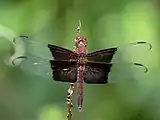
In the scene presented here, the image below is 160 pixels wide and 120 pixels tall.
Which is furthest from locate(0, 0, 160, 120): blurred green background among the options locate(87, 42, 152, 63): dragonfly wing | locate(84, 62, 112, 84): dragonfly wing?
locate(84, 62, 112, 84): dragonfly wing

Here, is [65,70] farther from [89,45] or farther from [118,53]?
[89,45]

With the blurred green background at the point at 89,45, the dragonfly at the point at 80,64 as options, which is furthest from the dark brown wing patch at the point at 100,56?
the blurred green background at the point at 89,45

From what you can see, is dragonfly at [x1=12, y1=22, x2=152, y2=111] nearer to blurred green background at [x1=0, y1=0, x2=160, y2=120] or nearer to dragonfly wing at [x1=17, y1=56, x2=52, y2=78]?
dragonfly wing at [x1=17, y1=56, x2=52, y2=78]

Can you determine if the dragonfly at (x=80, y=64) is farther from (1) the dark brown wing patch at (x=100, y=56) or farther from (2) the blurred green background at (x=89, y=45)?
(2) the blurred green background at (x=89, y=45)

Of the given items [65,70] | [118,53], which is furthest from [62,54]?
[118,53]

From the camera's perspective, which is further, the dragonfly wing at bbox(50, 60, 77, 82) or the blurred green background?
the blurred green background

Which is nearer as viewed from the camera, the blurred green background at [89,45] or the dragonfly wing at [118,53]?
the dragonfly wing at [118,53]

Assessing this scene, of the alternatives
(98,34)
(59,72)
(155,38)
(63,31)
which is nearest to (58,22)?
(63,31)
